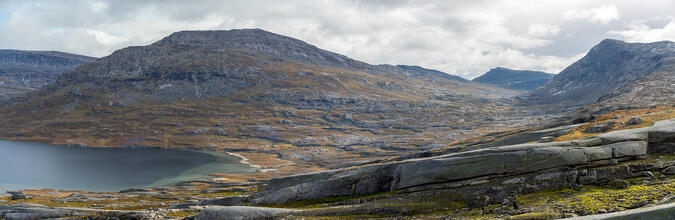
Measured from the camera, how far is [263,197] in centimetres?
4878

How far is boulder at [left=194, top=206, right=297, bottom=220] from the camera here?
119 feet

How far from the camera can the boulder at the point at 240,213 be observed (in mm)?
36125

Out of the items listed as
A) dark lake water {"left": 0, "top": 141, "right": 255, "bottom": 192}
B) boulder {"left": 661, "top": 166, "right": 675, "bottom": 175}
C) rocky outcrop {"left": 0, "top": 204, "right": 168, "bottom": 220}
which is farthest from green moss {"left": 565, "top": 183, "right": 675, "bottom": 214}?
dark lake water {"left": 0, "top": 141, "right": 255, "bottom": 192}

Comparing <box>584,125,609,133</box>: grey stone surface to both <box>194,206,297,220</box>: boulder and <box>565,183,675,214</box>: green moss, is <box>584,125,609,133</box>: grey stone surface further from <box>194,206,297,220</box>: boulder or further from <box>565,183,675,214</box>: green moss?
<box>194,206,297,220</box>: boulder

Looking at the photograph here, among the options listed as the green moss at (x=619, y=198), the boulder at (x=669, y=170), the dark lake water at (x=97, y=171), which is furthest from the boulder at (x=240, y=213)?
the dark lake water at (x=97, y=171)

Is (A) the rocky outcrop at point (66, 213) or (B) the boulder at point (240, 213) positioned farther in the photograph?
(A) the rocky outcrop at point (66, 213)

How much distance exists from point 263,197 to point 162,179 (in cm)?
12138

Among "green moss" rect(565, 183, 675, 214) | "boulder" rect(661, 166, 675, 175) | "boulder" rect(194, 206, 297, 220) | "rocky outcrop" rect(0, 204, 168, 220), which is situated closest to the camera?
"green moss" rect(565, 183, 675, 214)

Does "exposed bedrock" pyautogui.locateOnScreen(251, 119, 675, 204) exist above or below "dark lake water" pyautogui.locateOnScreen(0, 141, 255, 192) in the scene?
above

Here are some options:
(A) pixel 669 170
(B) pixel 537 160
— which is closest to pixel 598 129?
(A) pixel 669 170

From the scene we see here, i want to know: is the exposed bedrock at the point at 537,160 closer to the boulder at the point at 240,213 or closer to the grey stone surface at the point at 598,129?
the grey stone surface at the point at 598,129

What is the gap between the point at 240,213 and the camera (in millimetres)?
36562

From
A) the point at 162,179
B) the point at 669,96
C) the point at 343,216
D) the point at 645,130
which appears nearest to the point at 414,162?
the point at 343,216

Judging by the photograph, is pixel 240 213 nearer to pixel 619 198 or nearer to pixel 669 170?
pixel 619 198
